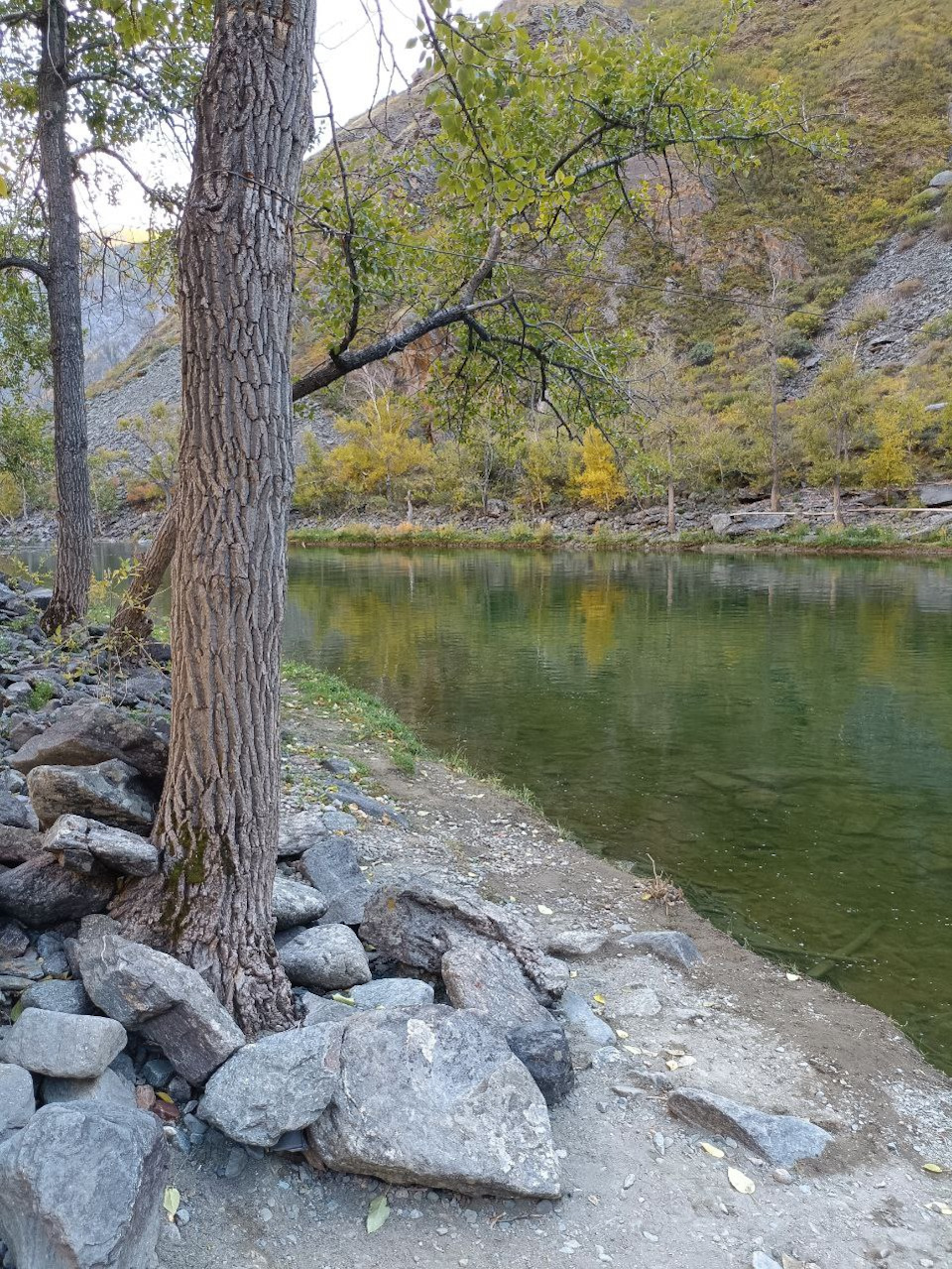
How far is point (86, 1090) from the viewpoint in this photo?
2.95 metres

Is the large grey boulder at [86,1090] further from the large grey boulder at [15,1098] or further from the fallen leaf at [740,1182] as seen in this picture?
the fallen leaf at [740,1182]

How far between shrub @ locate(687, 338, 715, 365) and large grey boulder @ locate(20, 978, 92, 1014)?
83.2 meters

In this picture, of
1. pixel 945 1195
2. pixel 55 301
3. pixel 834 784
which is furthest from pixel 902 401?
pixel 945 1195

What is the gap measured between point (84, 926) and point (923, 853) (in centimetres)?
793

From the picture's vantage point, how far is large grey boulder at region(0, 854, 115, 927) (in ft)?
12.0

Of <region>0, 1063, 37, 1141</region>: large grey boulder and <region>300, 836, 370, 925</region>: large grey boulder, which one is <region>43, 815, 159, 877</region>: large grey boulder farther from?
<region>300, 836, 370, 925</region>: large grey boulder

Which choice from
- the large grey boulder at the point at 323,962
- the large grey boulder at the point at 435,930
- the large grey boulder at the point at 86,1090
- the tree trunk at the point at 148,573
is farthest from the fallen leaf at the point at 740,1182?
the tree trunk at the point at 148,573

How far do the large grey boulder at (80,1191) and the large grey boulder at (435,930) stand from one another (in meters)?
1.89

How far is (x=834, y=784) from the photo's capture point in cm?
1028

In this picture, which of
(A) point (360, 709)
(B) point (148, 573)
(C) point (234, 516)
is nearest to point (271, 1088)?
(C) point (234, 516)

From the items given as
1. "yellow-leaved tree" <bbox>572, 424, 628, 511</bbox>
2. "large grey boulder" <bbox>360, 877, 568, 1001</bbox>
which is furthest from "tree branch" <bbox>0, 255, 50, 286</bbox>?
"yellow-leaved tree" <bbox>572, 424, 628, 511</bbox>

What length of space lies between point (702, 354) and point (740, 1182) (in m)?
83.6

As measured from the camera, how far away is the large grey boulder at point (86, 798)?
3.96m

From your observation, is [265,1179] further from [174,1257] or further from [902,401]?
[902,401]
